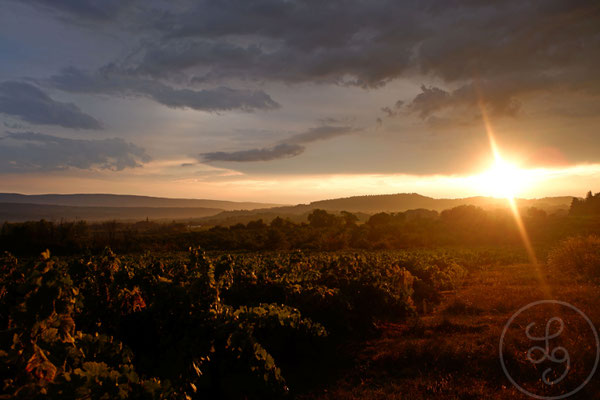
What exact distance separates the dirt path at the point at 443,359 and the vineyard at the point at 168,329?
844 millimetres

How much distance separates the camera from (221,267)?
922cm

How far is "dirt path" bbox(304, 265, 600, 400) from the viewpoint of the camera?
6512mm

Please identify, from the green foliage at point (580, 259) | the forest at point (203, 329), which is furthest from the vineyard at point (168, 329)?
the green foliage at point (580, 259)

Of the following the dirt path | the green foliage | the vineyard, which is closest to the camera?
the vineyard

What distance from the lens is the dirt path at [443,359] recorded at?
256 inches

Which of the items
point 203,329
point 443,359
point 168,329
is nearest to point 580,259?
point 443,359

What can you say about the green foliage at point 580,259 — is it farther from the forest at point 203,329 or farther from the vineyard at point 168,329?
the vineyard at point 168,329

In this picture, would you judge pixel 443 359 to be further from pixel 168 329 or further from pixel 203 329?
pixel 168 329

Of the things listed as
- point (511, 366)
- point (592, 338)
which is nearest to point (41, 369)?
point (511, 366)

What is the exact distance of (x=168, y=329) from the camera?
6195mm

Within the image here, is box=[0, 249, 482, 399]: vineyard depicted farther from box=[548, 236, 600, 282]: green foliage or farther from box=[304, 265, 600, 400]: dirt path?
box=[548, 236, 600, 282]: green foliage

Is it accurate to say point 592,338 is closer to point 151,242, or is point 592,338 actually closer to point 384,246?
point 384,246

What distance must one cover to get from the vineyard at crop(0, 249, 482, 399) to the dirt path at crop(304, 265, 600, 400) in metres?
0.84

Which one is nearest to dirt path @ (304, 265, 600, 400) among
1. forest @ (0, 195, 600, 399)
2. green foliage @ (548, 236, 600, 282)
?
forest @ (0, 195, 600, 399)
